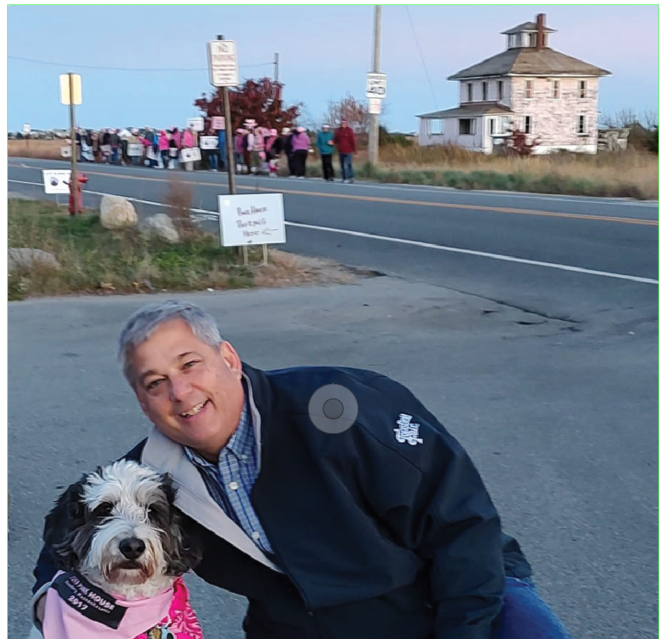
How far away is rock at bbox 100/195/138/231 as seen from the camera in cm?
1500

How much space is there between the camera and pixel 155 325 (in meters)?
2.56

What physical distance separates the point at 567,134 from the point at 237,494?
75223 millimetres

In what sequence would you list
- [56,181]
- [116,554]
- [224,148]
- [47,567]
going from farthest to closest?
1. [224,148]
2. [56,181]
3. [47,567]
4. [116,554]

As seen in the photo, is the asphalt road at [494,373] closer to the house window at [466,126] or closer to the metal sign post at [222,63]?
the metal sign post at [222,63]

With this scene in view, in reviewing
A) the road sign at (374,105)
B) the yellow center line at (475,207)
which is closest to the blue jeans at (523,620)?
the yellow center line at (475,207)

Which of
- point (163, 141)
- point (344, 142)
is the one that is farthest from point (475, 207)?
point (163, 141)

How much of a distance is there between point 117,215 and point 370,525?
13250 mm

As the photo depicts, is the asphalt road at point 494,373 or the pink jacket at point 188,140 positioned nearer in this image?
the asphalt road at point 494,373

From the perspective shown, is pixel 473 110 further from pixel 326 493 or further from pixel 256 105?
pixel 326 493

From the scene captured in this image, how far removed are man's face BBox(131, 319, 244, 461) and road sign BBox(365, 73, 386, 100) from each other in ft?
87.8

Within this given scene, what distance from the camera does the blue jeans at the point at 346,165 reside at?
2854 cm

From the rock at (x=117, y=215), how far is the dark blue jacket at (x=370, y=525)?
41.0 feet

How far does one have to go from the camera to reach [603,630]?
3.81 metres

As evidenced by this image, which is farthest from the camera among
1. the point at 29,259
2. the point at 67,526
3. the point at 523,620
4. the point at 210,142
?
the point at 210,142
